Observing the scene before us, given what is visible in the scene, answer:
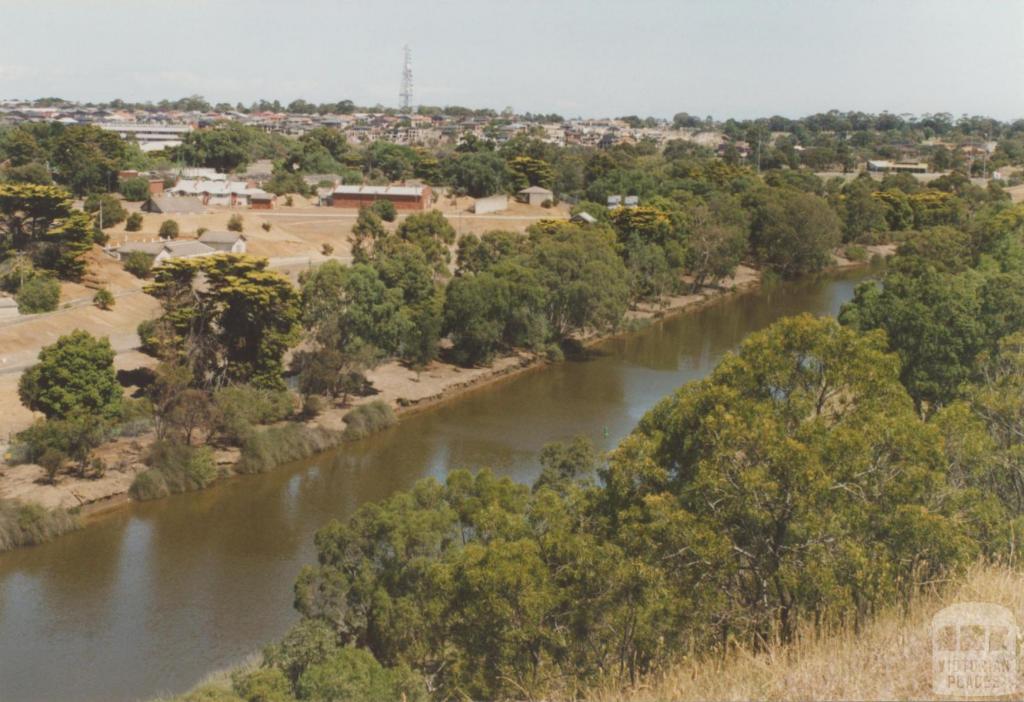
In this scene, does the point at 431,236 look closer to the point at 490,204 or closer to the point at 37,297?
the point at 37,297

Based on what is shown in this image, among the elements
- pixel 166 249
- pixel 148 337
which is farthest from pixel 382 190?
pixel 148 337

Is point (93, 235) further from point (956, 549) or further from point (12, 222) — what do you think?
point (956, 549)

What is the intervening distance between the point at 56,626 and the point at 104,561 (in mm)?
1932

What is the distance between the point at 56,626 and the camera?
40.3 feet

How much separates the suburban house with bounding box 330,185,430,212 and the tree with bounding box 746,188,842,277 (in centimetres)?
1325

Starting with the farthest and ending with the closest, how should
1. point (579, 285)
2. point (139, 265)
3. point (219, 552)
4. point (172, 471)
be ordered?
1. point (139, 265)
2. point (579, 285)
3. point (172, 471)
4. point (219, 552)

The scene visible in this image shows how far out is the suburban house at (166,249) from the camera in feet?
93.5

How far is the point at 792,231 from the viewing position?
36.9 meters

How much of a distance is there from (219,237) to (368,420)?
46.3 ft

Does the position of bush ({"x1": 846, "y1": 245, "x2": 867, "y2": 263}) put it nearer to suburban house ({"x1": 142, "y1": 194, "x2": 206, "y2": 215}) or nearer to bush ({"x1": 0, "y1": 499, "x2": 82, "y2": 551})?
suburban house ({"x1": 142, "y1": 194, "x2": 206, "y2": 215})

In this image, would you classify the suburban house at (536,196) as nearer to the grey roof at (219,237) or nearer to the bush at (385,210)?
the bush at (385,210)

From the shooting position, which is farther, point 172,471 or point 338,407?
point 338,407

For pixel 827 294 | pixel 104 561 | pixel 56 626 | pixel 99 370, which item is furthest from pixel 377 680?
pixel 827 294

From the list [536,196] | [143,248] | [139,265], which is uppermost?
[536,196]
